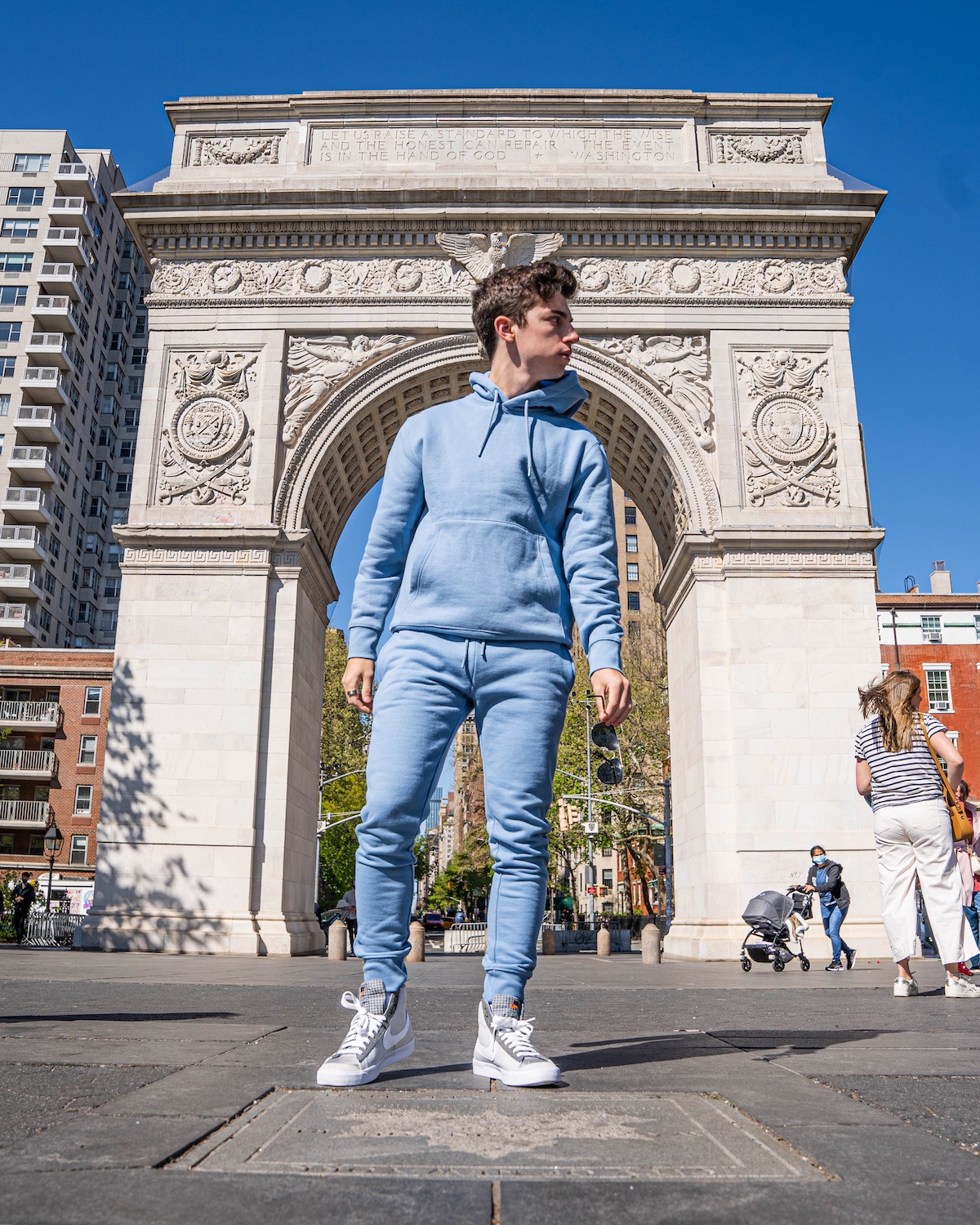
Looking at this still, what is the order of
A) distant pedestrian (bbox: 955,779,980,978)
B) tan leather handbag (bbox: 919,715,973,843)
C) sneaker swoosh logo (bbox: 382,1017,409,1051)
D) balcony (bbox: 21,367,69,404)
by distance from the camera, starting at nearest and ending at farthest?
sneaker swoosh logo (bbox: 382,1017,409,1051) < tan leather handbag (bbox: 919,715,973,843) < distant pedestrian (bbox: 955,779,980,978) < balcony (bbox: 21,367,69,404)

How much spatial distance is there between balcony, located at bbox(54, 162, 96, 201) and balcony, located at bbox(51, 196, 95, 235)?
0.66 metres

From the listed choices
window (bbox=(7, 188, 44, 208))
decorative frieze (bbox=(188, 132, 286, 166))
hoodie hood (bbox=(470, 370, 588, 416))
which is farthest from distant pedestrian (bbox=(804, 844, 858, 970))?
window (bbox=(7, 188, 44, 208))

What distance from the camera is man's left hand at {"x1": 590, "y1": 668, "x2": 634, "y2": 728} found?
351 cm

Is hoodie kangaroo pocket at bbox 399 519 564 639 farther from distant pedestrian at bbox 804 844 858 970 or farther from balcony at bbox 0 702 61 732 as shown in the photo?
balcony at bbox 0 702 61 732

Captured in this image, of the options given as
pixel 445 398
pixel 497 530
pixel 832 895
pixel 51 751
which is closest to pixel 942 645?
pixel 445 398

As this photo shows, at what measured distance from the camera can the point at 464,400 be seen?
3.94m

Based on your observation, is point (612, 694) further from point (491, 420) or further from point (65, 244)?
point (65, 244)

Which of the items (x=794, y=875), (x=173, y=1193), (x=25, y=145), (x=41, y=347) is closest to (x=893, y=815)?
(x=173, y=1193)

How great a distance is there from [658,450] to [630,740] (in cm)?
1766

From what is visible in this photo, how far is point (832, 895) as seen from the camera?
566 inches

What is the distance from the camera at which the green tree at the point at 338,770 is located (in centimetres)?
5181

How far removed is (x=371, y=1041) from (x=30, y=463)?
53.6m

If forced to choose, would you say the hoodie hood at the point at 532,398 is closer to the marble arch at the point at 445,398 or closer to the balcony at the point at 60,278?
the marble arch at the point at 445,398

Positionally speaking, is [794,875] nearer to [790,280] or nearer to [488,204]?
[790,280]
